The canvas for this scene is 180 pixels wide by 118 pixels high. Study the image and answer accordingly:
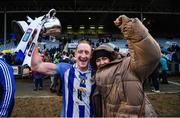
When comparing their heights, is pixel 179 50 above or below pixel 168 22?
below

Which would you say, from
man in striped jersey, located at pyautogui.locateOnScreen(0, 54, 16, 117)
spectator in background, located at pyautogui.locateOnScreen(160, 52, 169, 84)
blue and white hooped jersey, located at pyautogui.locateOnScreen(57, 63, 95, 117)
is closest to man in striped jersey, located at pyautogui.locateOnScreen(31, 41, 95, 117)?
blue and white hooped jersey, located at pyautogui.locateOnScreen(57, 63, 95, 117)

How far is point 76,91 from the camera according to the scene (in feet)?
11.0

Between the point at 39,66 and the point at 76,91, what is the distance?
16.9 inches

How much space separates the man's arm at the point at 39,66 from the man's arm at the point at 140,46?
0.94 meters

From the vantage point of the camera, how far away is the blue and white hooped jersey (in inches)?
130

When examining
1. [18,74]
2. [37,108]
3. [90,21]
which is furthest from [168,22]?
[37,108]

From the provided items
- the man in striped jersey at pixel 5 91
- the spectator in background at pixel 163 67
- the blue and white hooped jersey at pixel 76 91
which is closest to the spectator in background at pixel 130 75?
the blue and white hooped jersey at pixel 76 91

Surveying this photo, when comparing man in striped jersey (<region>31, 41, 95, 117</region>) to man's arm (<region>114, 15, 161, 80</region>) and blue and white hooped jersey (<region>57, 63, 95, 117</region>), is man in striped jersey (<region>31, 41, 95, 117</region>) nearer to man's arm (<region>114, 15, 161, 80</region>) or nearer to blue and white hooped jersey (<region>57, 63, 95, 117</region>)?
blue and white hooped jersey (<region>57, 63, 95, 117</region>)

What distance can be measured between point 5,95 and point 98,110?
3.12ft

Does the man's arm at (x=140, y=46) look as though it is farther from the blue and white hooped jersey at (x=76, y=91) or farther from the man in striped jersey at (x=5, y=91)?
the man in striped jersey at (x=5, y=91)

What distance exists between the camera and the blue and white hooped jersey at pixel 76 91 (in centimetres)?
330

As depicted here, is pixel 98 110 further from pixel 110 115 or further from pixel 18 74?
pixel 18 74

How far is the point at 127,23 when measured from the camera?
9.05 ft

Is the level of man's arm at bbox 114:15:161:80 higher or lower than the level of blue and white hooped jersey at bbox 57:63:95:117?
higher
